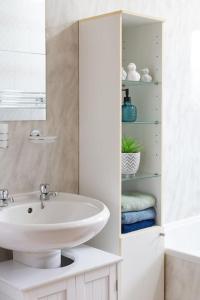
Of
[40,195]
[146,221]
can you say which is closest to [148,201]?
[146,221]

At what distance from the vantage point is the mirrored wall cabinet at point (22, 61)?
2545mm

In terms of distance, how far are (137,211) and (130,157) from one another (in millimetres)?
301

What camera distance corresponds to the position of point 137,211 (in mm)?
2877

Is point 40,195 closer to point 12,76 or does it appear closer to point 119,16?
point 12,76

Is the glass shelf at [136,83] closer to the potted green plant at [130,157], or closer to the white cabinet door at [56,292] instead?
the potted green plant at [130,157]

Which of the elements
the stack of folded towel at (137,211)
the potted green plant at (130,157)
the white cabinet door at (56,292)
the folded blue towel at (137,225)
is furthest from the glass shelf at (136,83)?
the white cabinet door at (56,292)

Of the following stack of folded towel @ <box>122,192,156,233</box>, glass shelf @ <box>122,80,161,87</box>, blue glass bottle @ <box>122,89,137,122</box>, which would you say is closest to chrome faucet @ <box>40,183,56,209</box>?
stack of folded towel @ <box>122,192,156,233</box>

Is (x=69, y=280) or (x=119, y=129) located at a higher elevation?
(x=119, y=129)

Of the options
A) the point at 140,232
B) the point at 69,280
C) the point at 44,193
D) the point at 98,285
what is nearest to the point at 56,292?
the point at 69,280

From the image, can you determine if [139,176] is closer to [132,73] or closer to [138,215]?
[138,215]

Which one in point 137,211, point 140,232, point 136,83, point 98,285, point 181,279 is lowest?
point 181,279

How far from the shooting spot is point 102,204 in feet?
8.55

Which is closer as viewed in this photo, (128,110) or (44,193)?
(44,193)

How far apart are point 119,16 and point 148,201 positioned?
3.38ft
